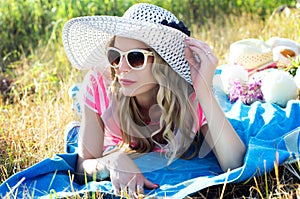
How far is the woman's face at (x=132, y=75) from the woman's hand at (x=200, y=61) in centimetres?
17

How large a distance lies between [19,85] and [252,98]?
195 cm

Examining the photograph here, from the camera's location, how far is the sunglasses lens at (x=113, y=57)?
2461 mm

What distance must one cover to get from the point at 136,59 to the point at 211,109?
40 cm

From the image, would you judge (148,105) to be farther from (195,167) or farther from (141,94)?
(195,167)

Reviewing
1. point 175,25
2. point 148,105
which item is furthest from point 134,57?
point 148,105

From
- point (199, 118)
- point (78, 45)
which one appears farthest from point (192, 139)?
Result: point (78, 45)

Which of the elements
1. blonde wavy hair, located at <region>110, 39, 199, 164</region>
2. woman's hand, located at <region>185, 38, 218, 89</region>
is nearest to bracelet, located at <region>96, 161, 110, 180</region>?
blonde wavy hair, located at <region>110, 39, 199, 164</region>

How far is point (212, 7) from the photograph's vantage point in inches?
261

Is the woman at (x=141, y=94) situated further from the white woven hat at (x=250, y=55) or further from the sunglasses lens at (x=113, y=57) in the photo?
the white woven hat at (x=250, y=55)

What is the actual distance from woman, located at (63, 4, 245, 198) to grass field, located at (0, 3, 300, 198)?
0.22 m

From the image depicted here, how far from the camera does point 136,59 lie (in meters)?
2.43

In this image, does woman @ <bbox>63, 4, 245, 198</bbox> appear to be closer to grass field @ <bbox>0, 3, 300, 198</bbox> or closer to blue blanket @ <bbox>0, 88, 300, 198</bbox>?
blue blanket @ <bbox>0, 88, 300, 198</bbox>

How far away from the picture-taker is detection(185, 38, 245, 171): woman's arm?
245 cm

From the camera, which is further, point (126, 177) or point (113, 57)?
point (113, 57)
